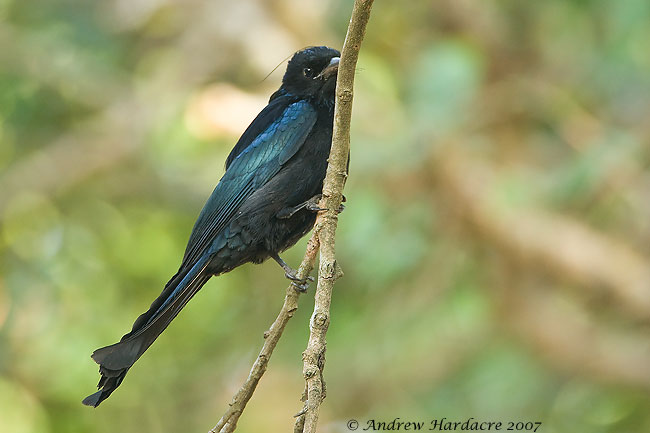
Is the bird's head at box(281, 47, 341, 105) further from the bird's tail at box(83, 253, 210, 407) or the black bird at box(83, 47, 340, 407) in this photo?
the bird's tail at box(83, 253, 210, 407)

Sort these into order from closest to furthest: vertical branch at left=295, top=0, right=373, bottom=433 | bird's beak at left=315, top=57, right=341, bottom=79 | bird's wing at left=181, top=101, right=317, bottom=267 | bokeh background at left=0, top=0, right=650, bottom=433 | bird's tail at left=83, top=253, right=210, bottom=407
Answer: vertical branch at left=295, top=0, right=373, bottom=433, bird's tail at left=83, top=253, right=210, bottom=407, bird's wing at left=181, top=101, right=317, bottom=267, bird's beak at left=315, top=57, right=341, bottom=79, bokeh background at left=0, top=0, right=650, bottom=433

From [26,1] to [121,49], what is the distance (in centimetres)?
94

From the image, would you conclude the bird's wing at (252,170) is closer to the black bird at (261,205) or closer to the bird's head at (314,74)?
the black bird at (261,205)

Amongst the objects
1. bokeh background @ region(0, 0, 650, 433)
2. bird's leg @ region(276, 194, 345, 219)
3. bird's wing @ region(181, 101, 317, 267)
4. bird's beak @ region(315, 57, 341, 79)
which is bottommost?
bird's leg @ region(276, 194, 345, 219)

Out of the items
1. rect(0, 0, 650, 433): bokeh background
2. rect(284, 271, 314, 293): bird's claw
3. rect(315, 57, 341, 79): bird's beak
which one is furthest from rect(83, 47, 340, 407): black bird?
rect(0, 0, 650, 433): bokeh background

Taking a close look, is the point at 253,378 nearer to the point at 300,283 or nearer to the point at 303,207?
the point at 300,283

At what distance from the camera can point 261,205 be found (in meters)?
3.89

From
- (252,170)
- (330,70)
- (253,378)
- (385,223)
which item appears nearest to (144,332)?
(253,378)

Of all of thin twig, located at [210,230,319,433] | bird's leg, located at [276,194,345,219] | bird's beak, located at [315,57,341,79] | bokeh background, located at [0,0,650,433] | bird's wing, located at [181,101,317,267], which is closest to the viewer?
thin twig, located at [210,230,319,433]

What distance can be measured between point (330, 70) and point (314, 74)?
139 mm

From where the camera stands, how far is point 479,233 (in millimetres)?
6727

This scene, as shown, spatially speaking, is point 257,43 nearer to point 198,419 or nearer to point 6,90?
point 6,90

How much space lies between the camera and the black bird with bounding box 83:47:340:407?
3.80 m

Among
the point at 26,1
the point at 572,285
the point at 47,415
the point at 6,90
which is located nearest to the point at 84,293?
the point at 47,415
